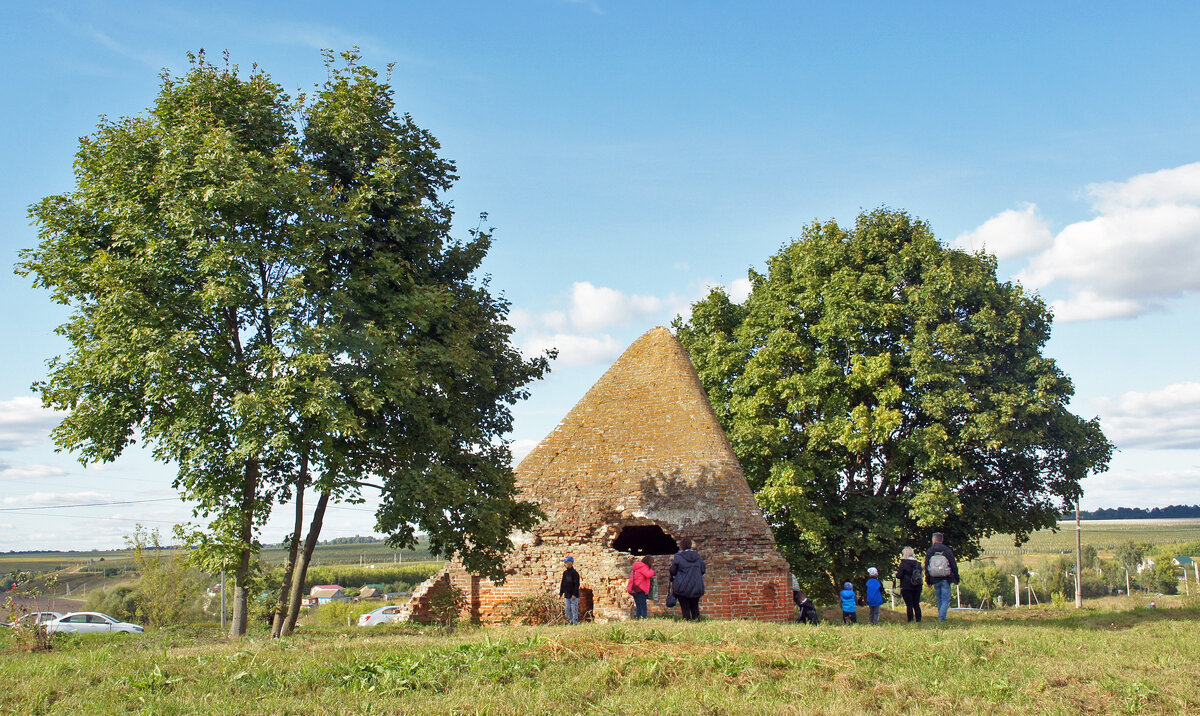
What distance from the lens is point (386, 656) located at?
30.1 feet

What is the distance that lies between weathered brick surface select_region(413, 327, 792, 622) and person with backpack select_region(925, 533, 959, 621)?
279 cm

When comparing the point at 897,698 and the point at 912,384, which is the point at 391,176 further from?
the point at 912,384

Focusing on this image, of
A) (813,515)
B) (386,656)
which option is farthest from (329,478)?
(813,515)

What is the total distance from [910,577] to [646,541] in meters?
6.96

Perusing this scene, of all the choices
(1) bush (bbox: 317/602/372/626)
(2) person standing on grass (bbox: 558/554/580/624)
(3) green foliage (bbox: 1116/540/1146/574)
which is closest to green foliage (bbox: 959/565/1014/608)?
(3) green foliage (bbox: 1116/540/1146/574)

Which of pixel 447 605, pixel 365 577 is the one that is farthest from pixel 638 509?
pixel 365 577

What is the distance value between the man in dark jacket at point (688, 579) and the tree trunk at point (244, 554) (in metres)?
6.88

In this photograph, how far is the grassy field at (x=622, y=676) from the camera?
764cm

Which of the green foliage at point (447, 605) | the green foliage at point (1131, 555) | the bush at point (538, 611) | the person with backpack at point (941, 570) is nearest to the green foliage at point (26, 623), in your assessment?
the green foliage at point (447, 605)

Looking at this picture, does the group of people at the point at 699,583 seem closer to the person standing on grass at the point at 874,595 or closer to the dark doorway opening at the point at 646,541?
the person standing on grass at the point at 874,595

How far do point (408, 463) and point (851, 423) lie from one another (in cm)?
1191

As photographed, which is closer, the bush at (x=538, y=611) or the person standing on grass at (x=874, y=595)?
the bush at (x=538, y=611)

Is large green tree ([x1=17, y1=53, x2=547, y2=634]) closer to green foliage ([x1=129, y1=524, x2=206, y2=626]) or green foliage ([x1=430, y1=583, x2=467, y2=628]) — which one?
green foliage ([x1=430, y1=583, x2=467, y2=628])

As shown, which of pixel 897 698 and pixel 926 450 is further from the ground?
pixel 926 450
